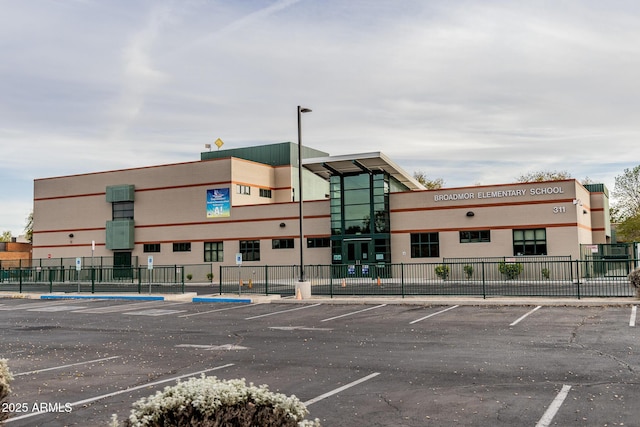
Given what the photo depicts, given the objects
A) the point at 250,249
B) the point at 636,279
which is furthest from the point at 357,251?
the point at 636,279

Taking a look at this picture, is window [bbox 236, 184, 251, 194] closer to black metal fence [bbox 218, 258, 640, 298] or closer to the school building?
the school building

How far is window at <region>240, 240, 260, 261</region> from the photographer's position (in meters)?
45.0

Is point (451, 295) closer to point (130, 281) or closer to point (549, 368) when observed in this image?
point (549, 368)

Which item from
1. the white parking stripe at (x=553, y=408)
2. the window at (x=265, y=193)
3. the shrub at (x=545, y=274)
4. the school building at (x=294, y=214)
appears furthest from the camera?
the window at (x=265, y=193)

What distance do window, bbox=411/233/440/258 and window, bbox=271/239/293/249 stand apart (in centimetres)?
953

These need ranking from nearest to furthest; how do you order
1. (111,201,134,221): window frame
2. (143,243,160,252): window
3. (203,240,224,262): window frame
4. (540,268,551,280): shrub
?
(540,268,551,280): shrub → (203,240,224,262): window frame → (143,243,160,252): window → (111,201,134,221): window frame

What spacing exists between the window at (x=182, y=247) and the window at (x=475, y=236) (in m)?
22.4

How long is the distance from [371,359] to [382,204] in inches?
1189

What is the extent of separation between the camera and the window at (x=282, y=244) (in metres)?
43.8

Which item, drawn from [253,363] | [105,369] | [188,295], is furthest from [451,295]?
[105,369]

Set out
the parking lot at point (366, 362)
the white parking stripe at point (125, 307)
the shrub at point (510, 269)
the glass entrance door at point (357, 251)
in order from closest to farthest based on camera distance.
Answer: the parking lot at point (366, 362) < the white parking stripe at point (125, 307) < the shrub at point (510, 269) < the glass entrance door at point (357, 251)

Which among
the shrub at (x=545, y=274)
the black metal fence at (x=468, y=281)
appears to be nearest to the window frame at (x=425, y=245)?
the black metal fence at (x=468, y=281)

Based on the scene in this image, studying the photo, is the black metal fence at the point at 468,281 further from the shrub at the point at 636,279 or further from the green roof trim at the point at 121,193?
the green roof trim at the point at 121,193

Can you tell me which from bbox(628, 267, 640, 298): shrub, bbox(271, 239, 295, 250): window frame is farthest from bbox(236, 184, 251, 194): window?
bbox(628, 267, 640, 298): shrub
